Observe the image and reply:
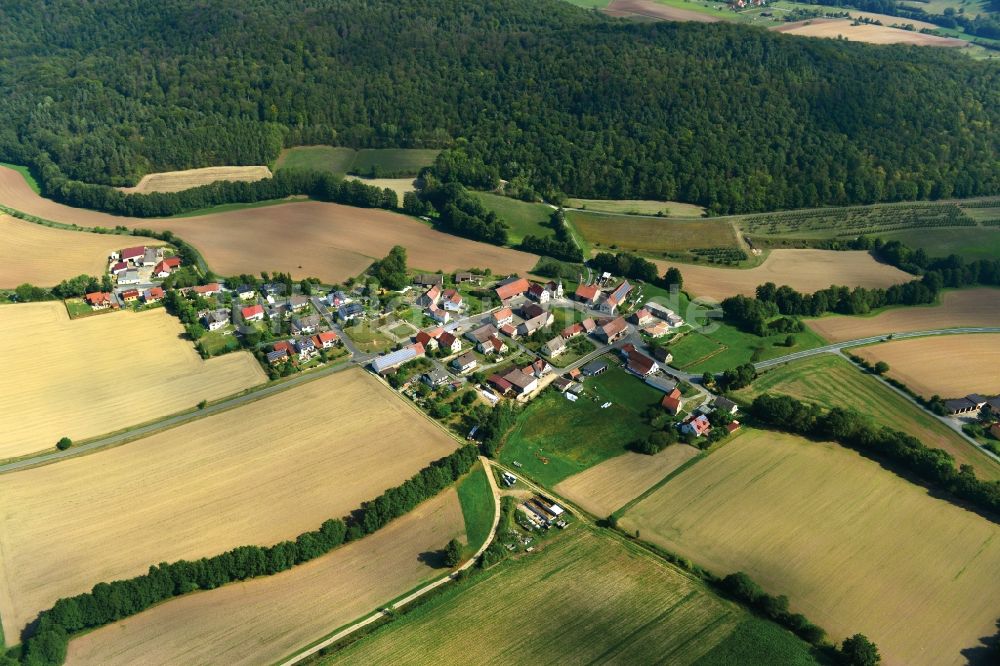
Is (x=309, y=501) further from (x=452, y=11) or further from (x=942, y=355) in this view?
(x=452, y=11)

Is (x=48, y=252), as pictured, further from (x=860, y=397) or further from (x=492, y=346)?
(x=860, y=397)

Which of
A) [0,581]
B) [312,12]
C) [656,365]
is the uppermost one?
[312,12]

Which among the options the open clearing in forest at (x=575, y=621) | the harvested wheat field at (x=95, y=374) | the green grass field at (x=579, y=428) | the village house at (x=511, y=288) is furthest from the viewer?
the village house at (x=511, y=288)

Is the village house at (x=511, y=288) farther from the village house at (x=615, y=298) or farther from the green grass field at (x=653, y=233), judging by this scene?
the green grass field at (x=653, y=233)

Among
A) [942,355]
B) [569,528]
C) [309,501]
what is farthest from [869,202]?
[309,501]

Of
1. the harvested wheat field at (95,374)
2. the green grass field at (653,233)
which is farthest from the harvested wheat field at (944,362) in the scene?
the harvested wheat field at (95,374)

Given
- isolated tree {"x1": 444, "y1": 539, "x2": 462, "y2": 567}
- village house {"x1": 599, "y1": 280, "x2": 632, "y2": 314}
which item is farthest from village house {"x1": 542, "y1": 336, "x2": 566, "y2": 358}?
isolated tree {"x1": 444, "y1": 539, "x2": 462, "y2": 567}
